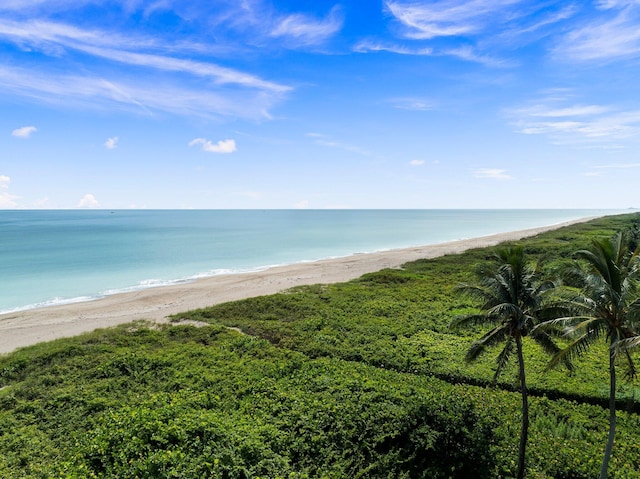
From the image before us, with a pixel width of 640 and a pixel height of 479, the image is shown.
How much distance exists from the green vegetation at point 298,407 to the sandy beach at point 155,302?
218 inches

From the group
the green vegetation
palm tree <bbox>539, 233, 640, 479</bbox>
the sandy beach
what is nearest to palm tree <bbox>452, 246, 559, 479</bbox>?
palm tree <bbox>539, 233, 640, 479</bbox>

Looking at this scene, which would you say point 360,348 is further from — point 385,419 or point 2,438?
point 2,438

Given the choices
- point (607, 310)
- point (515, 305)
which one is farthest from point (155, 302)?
point (607, 310)

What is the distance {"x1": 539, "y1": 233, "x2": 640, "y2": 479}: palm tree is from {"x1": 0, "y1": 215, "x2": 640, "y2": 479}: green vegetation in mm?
2556

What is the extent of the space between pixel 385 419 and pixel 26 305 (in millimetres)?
43668

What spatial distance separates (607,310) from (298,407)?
41.4 feet

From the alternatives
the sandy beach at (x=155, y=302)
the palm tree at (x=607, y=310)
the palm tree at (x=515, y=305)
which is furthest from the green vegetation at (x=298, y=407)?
the sandy beach at (x=155, y=302)

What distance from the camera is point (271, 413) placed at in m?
17.0

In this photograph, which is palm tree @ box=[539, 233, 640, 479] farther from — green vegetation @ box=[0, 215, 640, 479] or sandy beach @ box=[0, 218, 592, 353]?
sandy beach @ box=[0, 218, 592, 353]

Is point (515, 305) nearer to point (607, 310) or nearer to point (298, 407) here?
point (607, 310)

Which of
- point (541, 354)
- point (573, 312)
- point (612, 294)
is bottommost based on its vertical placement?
point (541, 354)

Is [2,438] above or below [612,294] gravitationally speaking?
below

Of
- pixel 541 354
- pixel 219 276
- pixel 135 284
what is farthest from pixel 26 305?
pixel 541 354

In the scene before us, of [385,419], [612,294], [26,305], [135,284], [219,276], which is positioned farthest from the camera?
[219,276]
